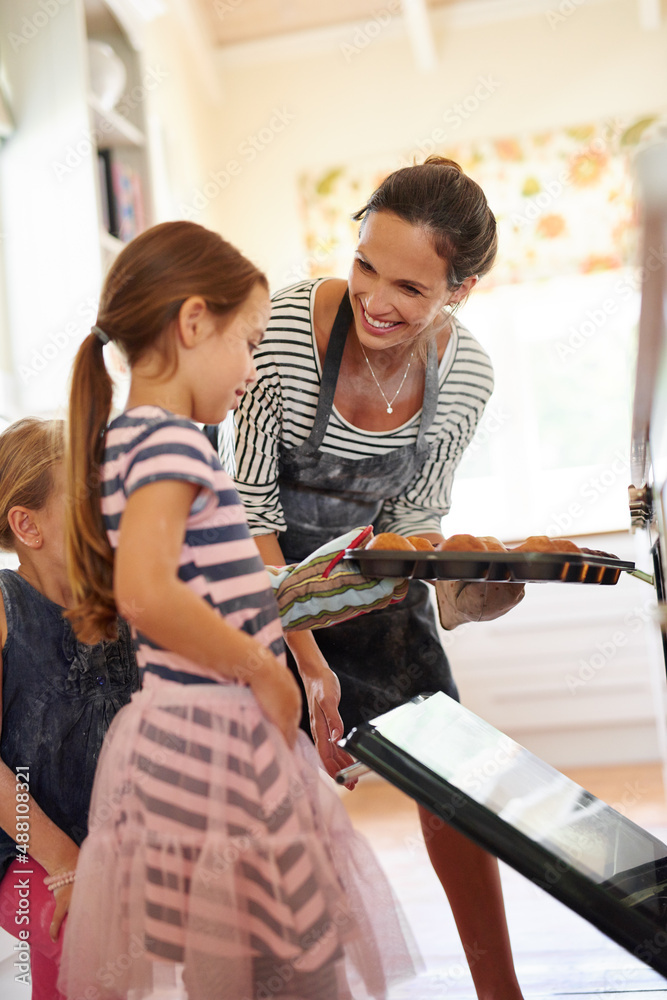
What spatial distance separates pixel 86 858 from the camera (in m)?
0.76

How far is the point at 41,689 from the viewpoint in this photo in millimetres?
1132

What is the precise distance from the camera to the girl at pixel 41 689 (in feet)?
3.41

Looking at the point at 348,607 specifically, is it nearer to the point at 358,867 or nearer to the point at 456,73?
the point at 358,867

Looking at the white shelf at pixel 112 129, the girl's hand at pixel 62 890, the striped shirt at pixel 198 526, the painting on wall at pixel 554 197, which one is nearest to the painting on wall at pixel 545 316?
the painting on wall at pixel 554 197

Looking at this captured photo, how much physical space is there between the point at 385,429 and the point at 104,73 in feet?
5.12

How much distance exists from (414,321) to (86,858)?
2.45 ft

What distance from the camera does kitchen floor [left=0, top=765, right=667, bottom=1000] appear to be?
1.20 metres

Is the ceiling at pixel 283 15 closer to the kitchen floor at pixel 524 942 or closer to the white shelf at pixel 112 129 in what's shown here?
the white shelf at pixel 112 129

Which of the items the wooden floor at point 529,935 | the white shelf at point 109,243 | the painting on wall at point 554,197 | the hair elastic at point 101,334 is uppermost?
the painting on wall at point 554,197

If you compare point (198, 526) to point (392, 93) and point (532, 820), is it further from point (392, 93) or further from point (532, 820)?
point (392, 93)

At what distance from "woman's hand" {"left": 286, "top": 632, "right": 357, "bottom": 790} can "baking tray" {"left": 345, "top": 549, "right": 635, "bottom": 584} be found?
1.43 feet

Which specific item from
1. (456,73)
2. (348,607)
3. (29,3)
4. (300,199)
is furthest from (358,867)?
(456,73)

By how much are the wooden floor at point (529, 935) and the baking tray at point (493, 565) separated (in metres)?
0.66

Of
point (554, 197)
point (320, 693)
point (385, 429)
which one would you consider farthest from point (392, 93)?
point (320, 693)
